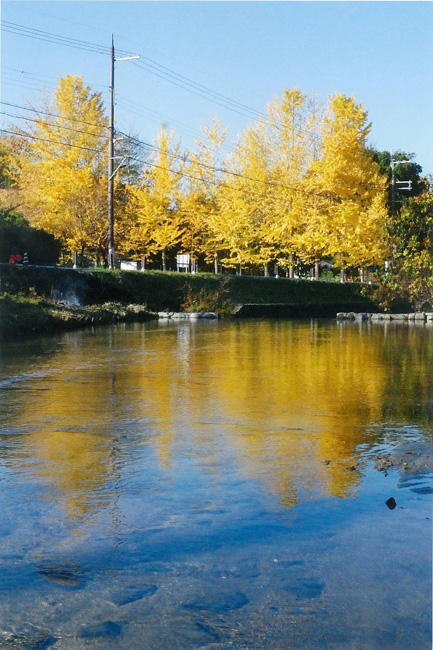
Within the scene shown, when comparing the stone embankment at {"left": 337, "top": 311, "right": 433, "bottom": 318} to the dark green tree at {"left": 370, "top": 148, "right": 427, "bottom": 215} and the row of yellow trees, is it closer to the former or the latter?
the row of yellow trees

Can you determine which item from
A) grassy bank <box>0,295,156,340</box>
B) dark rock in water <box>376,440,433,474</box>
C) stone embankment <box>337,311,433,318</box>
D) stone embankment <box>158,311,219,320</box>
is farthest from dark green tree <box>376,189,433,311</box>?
dark rock in water <box>376,440,433,474</box>

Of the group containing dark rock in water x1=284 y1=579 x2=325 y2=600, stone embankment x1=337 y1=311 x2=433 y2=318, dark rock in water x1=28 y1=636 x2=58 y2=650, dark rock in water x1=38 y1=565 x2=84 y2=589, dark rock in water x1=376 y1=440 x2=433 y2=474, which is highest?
stone embankment x1=337 y1=311 x2=433 y2=318

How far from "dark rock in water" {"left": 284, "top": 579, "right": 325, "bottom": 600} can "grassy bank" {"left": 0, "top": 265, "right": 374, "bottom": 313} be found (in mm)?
21266

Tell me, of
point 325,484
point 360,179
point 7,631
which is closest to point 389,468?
point 325,484

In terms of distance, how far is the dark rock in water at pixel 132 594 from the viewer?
152 inches

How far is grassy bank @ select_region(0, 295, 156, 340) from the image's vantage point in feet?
67.0

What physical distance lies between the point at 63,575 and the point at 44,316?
736 inches

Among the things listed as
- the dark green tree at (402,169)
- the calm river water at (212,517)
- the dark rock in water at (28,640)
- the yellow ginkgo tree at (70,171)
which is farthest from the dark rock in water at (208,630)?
the dark green tree at (402,169)

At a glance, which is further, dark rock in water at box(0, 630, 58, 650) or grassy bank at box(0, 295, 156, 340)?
grassy bank at box(0, 295, 156, 340)

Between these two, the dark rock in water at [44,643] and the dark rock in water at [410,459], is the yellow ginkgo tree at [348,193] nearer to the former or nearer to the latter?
the dark rock in water at [410,459]

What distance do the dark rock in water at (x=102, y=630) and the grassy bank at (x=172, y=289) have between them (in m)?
21.4

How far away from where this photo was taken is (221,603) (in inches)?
152

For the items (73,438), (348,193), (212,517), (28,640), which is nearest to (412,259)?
(348,193)

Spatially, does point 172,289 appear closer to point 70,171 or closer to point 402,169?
point 70,171
